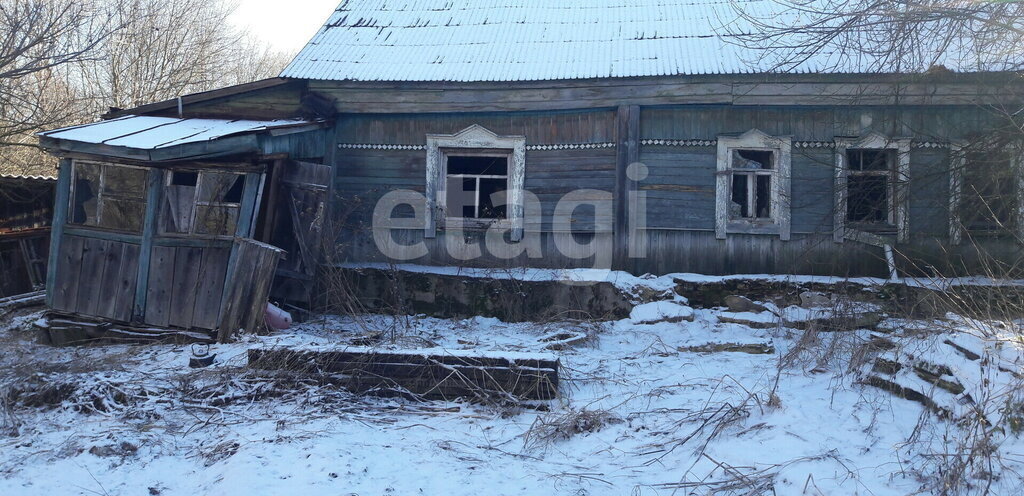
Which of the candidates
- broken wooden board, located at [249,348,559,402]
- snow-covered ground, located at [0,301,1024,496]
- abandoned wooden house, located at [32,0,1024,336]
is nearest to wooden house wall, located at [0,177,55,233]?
abandoned wooden house, located at [32,0,1024,336]

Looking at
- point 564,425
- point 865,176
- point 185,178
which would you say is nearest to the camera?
point 564,425

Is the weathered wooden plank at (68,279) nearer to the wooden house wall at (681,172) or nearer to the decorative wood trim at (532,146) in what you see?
the wooden house wall at (681,172)

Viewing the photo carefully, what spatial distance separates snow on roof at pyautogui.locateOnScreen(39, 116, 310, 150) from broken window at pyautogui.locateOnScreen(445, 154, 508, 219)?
2.15 m

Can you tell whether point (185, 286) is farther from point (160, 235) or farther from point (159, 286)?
point (160, 235)

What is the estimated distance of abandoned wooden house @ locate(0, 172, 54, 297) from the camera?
10148 mm

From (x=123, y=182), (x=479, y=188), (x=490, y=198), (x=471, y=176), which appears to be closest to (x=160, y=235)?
(x=123, y=182)

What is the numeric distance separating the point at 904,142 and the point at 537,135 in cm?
468

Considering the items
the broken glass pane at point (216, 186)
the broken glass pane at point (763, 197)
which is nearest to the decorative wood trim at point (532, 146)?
the broken glass pane at point (763, 197)

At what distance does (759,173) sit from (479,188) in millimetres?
3711

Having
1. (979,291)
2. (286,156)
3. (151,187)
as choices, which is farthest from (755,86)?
(151,187)

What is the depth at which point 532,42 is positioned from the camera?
10.0 meters

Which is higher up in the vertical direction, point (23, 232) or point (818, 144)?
point (818, 144)

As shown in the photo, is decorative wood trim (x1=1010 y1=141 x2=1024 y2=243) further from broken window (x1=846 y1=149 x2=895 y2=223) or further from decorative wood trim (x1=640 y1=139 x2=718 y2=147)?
decorative wood trim (x1=640 y1=139 x2=718 y2=147)

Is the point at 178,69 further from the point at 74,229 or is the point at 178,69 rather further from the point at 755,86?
the point at 755,86
